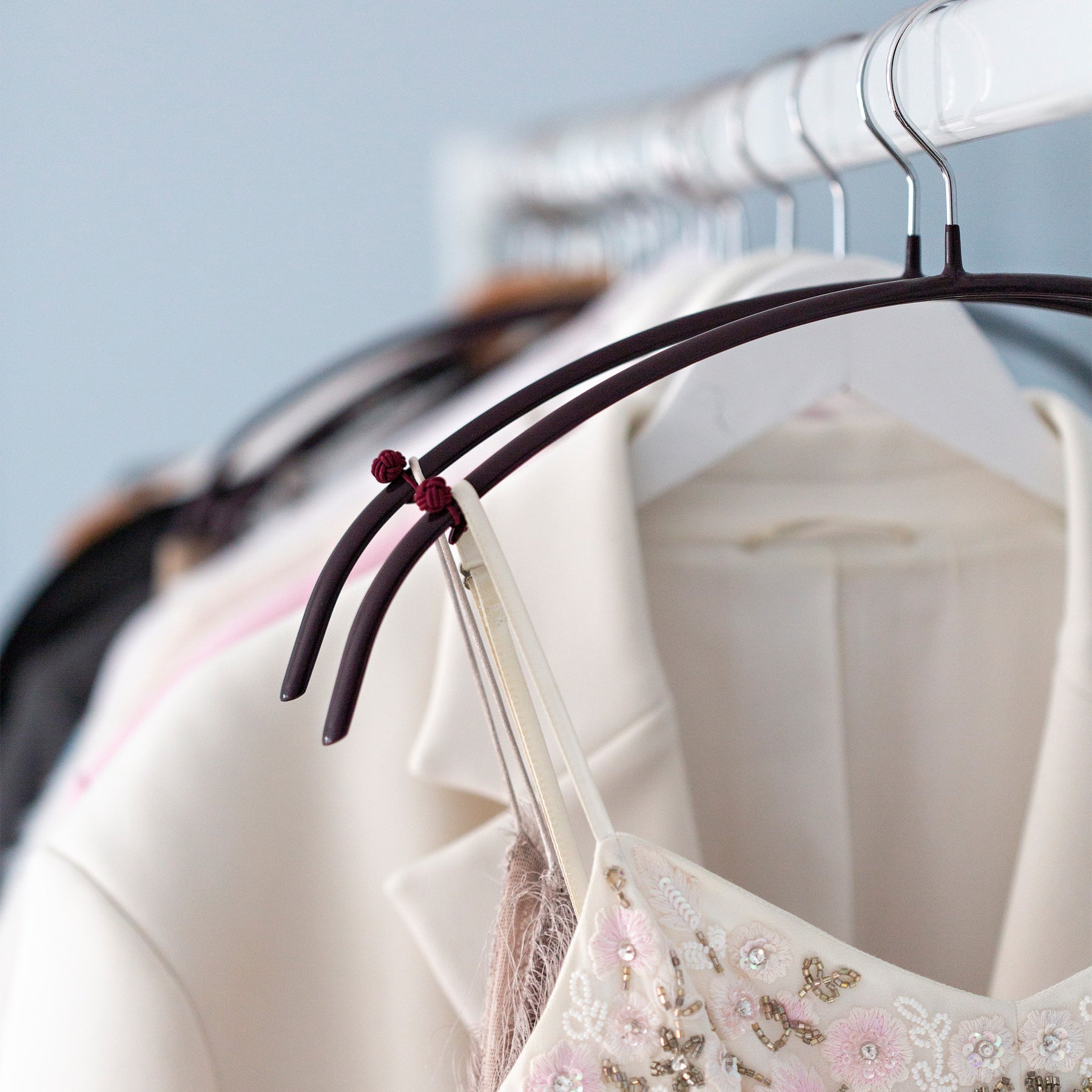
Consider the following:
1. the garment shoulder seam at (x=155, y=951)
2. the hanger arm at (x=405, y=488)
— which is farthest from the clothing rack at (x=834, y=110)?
the garment shoulder seam at (x=155, y=951)

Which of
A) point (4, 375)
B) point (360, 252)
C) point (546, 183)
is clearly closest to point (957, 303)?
point (546, 183)

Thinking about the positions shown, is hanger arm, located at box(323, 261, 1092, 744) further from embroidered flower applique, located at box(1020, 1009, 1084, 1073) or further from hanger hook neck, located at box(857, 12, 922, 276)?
embroidered flower applique, located at box(1020, 1009, 1084, 1073)

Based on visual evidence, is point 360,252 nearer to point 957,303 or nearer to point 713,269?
point 713,269

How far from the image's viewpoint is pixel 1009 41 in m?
0.35

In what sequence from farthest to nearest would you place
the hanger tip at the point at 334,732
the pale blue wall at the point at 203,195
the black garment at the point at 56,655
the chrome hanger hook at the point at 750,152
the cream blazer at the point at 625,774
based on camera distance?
1. the pale blue wall at the point at 203,195
2. the black garment at the point at 56,655
3. the chrome hanger hook at the point at 750,152
4. the cream blazer at the point at 625,774
5. the hanger tip at the point at 334,732

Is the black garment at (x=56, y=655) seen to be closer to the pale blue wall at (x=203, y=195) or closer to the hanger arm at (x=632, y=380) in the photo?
the hanger arm at (x=632, y=380)

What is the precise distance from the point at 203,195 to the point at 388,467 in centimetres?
159

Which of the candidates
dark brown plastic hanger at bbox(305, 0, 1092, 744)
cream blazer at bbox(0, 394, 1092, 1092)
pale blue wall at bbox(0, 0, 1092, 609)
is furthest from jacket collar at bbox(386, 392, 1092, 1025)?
pale blue wall at bbox(0, 0, 1092, 609)

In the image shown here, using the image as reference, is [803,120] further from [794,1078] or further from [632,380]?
[794,1078]

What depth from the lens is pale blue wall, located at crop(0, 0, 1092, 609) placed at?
5.34 ft

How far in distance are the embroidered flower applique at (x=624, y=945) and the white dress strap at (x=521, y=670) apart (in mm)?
11

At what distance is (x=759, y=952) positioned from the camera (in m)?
0.32

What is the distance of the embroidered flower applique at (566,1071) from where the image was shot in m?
0.30

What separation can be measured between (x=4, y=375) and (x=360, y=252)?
24.3 inches
